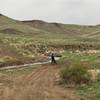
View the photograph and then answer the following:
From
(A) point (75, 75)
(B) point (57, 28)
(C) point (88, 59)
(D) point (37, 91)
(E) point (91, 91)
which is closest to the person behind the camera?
(D) point (37, 91)

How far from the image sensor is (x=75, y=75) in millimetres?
31531

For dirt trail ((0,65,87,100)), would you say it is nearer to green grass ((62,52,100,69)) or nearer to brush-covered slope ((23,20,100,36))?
green grass ((62,52,100,69))

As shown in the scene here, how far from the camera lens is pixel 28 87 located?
96.3 feet

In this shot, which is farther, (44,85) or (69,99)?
(44,85)

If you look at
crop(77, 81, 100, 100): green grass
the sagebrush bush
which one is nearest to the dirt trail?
crop(77, 81, 100, 100): green grass

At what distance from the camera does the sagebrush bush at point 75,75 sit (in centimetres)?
3121

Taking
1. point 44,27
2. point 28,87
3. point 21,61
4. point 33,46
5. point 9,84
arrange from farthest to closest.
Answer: point 44,27
point 33,46
point 21,61
point 9,84
point 28,87

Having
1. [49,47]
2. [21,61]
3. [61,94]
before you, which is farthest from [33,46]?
[61,94]

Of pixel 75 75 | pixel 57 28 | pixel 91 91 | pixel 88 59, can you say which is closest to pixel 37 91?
pixel 91 91

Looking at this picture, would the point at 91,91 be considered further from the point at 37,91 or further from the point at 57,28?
the point at 57,28

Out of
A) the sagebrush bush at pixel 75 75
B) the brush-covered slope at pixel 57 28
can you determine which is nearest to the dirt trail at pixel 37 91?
the sagebrush bush at pixel 75 75

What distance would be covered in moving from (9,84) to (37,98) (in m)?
7.63

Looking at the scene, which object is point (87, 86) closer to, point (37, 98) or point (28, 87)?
point (28, 87)

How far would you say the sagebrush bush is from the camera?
31.2 m
